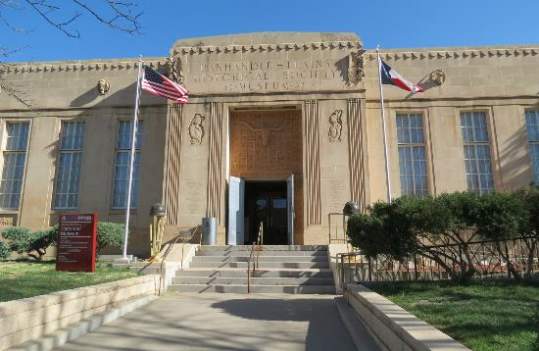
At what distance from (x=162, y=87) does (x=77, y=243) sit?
7970 mm

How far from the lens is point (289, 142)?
61.5 ft

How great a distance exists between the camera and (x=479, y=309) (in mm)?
5949

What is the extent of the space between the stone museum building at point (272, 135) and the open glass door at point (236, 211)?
0.23 ft

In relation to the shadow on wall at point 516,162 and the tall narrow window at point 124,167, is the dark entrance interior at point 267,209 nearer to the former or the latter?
the tall narrow window at point 124,167

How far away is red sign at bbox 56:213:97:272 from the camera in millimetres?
10344

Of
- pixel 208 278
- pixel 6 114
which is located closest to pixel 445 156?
pixel 208 278

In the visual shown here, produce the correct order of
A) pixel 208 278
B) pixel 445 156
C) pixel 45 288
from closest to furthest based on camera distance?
pixel 45 288 → pixel 208 278 → pixel 445 156

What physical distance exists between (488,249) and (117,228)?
38.6 ft

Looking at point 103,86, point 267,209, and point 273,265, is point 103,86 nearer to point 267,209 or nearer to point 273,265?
point 267,209

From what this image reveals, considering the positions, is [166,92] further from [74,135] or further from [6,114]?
[6,114]

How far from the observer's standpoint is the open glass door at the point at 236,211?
17.0m

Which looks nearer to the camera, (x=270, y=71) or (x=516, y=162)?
(x=516, y=162)

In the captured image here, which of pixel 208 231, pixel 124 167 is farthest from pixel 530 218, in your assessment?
pixel 124 167

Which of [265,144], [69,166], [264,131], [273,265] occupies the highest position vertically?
[264,131]
